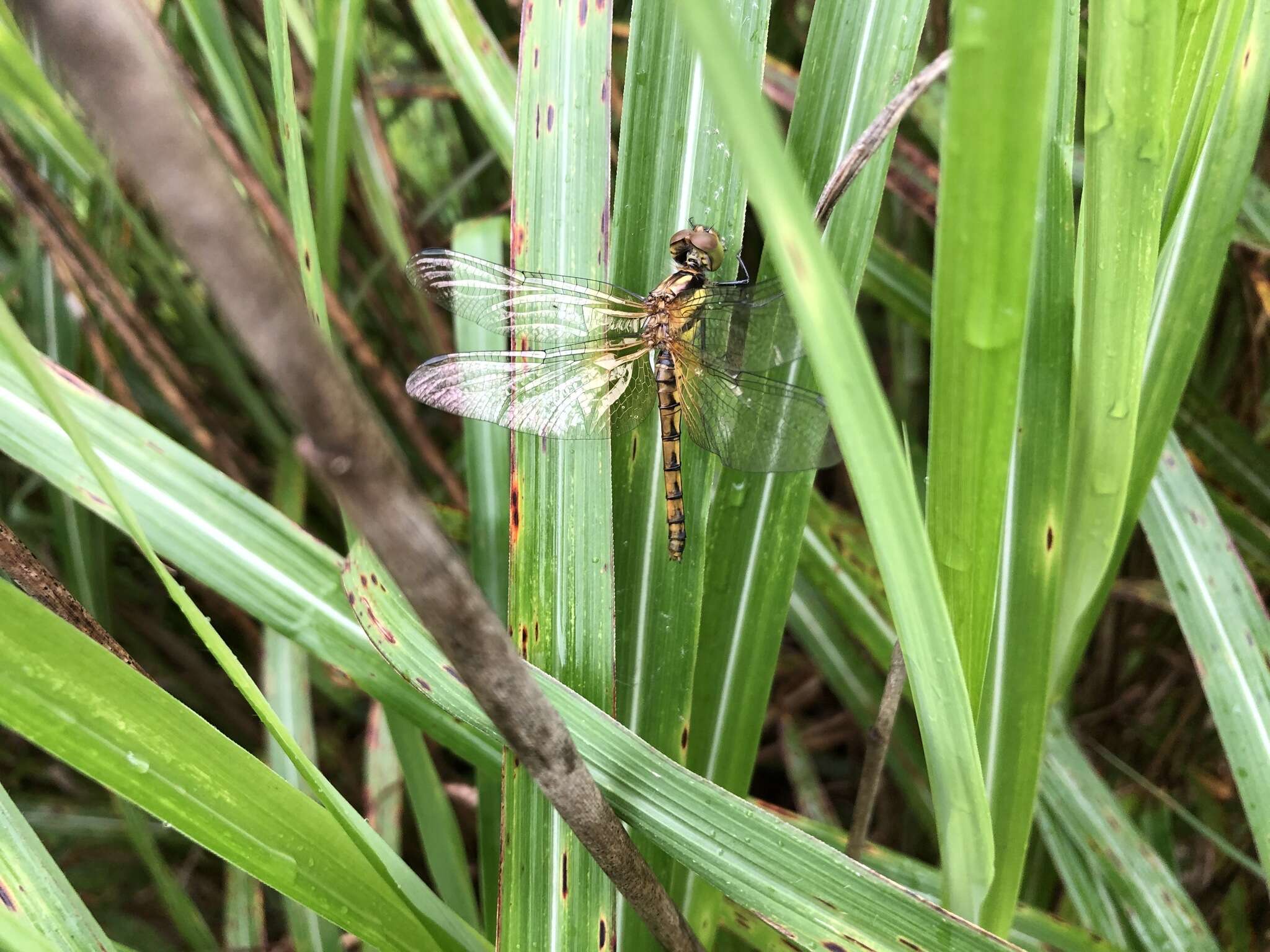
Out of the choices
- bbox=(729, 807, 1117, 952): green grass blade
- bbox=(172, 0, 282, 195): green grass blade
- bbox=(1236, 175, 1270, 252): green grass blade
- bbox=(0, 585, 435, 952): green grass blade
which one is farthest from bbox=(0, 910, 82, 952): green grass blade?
bbox=(1236, 175, 1270, 252): green grass blade

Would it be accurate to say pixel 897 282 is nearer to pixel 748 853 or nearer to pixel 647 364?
pixel 647 364

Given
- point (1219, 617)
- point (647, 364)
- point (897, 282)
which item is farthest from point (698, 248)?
point (1219, 617)

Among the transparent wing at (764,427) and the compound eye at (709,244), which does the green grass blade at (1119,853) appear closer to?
the transparent wing at (764,427)

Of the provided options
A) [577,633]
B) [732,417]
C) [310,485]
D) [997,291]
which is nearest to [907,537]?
[997,291]

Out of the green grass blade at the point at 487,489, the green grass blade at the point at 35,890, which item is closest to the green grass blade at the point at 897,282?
the green grass blade at the point at 487,489

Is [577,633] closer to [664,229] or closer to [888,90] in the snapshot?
[664,229]

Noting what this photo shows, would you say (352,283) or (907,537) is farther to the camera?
(352,283)

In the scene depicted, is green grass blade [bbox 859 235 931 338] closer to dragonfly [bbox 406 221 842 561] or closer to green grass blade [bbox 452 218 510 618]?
dragonfly [bbox 406 221 842 561]
